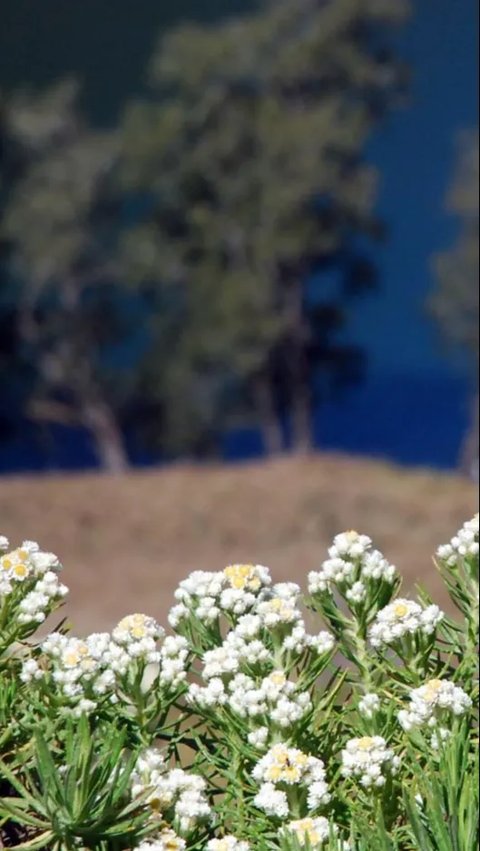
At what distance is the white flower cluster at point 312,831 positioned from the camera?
49cm

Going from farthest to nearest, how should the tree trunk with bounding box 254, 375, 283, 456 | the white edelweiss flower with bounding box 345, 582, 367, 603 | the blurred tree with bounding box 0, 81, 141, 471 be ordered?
1. the tree trunk with bounding box 254, 375, 283, 456
2. the blurred tree with bounding box 0, 81, 141, 471
3. the white edelweiss flower with bounding box 345, 582, 367, 603

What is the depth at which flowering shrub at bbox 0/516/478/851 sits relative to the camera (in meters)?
0.50

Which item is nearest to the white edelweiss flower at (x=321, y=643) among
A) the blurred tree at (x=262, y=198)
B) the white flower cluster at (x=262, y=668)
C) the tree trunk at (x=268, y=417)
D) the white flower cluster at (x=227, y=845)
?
the white flower cluster at (x=262, y=668)

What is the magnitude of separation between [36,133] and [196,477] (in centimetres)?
115

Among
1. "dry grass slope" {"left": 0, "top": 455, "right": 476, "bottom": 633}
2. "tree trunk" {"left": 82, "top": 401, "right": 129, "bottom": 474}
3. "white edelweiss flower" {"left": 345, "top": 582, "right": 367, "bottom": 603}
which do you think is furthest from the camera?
"dry grass slope" {"left": 0, "top": 455, "right": 476, "bottom": 633}

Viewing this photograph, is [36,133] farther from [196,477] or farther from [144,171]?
[196,477]

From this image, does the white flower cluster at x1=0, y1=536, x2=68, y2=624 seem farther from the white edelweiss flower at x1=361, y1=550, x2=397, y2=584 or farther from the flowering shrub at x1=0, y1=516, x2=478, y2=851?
the white edelweiss flower at x1=361, y1=550, x2=397, y2=584

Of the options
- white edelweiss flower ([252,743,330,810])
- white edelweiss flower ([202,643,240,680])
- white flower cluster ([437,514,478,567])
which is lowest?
white edelweiss flower ([252,743,330,810])

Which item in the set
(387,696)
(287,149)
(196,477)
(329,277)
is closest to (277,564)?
(196,477)

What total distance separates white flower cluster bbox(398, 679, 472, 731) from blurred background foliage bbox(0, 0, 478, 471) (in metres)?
2.53

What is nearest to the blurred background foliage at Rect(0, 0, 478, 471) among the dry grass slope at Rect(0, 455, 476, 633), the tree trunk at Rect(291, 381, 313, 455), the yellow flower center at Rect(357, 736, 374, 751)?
the tree trunk at Rect(291, 381, 313, 455)

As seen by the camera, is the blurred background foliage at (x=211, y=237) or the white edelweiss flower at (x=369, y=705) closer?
the white edelweiss flower at (x=369, y=705)

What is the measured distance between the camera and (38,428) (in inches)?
127

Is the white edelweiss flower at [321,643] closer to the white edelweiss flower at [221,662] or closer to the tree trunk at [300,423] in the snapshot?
the white edelweiss flower at [221,662]
